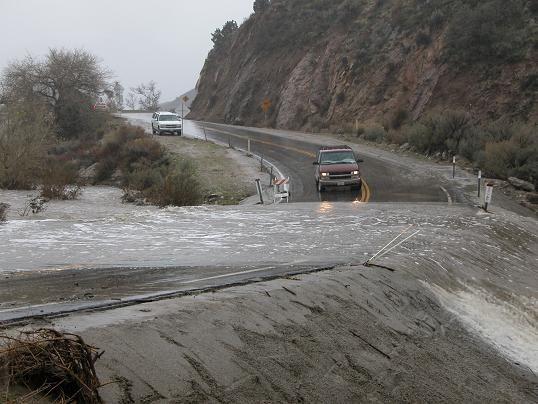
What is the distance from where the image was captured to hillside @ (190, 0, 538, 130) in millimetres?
39097

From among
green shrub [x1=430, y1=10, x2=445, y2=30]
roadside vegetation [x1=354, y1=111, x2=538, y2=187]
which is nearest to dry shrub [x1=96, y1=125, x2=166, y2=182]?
roadside vegetation [x1=354, y1=111, x2=538, y2=187]

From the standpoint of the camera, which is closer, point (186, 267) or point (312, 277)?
point (312, 277)

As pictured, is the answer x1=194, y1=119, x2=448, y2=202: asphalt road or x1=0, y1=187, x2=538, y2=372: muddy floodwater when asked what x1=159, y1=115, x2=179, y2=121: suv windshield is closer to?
x1=194, y1=119, x2=448, y2=202: asphalt road

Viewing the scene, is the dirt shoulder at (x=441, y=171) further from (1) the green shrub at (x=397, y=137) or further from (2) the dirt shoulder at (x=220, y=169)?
(2) the dirt shoulder at (x=220, y=169)

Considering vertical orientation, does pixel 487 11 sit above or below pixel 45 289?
above

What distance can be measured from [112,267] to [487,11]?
37.8 meters

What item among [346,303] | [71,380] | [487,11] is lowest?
[346,303]

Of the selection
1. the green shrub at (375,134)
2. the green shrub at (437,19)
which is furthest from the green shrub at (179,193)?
the green shrub at (437,19)

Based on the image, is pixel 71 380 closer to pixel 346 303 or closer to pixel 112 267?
pixel 346 303

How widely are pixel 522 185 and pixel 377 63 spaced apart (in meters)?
26.1

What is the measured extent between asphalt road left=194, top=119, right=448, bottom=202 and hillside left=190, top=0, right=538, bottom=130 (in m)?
8.60

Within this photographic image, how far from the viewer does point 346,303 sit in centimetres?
836

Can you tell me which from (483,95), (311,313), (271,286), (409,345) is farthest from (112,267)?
(483,95)

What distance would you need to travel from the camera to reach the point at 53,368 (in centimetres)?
470
